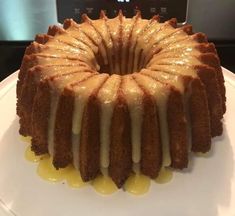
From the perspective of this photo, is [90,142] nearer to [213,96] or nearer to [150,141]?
[150,141]

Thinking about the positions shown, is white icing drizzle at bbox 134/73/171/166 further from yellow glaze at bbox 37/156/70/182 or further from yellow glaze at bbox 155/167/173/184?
yellow glaze at bbox 37/156/70/182

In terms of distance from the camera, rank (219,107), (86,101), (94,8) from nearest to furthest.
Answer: (86,101), (219,107), (94,8)

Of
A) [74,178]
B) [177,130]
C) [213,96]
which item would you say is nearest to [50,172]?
[74,178]

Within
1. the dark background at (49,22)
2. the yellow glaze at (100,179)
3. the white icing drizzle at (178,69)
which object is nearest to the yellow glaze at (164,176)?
the yellow glaze at (100,179)

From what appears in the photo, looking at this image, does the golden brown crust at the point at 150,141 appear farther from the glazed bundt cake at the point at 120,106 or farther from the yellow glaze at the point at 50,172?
the yellow glaze at the point at 50,172

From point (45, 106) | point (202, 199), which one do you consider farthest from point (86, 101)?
point (202, 199)

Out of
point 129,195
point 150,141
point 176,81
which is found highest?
point 176,81

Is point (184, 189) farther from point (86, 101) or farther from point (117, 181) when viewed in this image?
point (86, 101)
